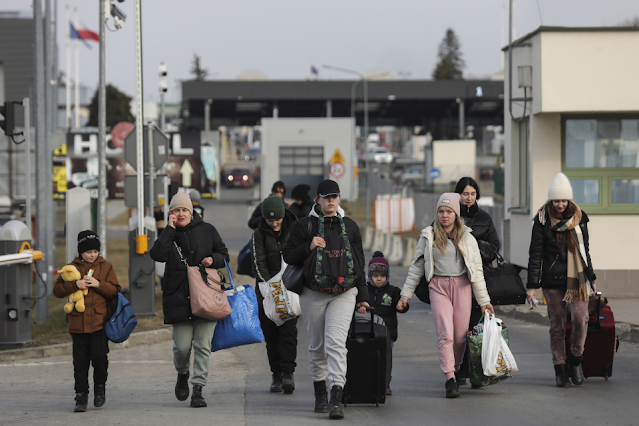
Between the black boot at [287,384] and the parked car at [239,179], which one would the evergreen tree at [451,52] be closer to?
the parked car at [239,179]

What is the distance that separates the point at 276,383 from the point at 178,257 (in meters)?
1.57

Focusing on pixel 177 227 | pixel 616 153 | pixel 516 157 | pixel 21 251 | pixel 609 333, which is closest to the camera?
pixel 177 227

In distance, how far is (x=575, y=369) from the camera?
25.7 ft

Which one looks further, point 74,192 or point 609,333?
point 74,192

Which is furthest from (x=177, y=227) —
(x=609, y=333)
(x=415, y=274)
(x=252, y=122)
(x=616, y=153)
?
(x=252, y=122)

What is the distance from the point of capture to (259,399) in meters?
7.58

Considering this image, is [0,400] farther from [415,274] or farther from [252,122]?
[252,122]

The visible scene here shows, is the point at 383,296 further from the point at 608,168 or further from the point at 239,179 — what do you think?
the point at 239,179

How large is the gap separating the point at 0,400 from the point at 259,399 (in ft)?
7.92

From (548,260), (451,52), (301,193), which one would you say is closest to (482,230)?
(548,260)

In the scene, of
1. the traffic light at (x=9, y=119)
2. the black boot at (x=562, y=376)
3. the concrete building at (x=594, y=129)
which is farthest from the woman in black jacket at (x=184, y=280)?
the concrete building at (x=594, y=129)

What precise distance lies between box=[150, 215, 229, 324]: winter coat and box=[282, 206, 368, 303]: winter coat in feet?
2.48

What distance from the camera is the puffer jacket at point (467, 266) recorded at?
23.9 feet

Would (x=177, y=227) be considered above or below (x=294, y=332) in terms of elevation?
above
